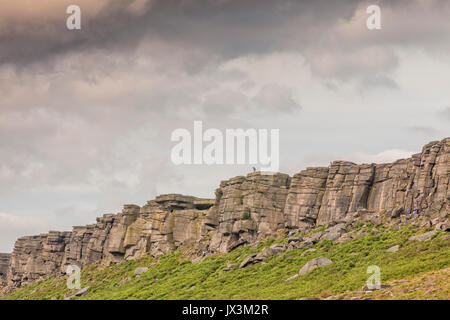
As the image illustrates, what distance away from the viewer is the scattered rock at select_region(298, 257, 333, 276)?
66.7 metres

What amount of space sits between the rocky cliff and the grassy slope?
5470 mm

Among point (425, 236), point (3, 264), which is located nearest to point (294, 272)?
point (425, 236)

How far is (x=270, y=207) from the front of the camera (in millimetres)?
98438

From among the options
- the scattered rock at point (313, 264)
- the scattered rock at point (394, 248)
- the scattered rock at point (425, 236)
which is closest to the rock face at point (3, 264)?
the scattered rock at point (313, 264)

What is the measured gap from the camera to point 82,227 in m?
151

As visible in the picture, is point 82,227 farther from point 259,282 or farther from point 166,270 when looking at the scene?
point 259,282

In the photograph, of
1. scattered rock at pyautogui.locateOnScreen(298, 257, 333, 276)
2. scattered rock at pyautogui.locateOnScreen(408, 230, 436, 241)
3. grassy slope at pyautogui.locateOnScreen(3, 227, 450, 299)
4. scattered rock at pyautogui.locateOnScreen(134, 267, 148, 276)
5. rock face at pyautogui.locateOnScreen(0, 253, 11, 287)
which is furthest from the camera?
rock face at pyautogui.locateOnScreen(0, 253, 11, 287)

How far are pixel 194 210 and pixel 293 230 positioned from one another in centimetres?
2855

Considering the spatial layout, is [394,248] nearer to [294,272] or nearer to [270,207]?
[294,272]

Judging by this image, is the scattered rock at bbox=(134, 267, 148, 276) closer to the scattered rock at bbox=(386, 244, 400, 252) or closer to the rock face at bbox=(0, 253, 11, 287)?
the scattered rock at bbox=(386, 244, 400, 252)

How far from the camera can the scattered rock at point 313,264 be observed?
66688mm

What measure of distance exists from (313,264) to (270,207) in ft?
102

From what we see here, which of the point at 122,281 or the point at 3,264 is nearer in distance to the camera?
the point at 122,281

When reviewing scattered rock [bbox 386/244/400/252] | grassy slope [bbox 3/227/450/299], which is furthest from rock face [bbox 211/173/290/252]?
scattered rock [bbox 386/244/400/252]
